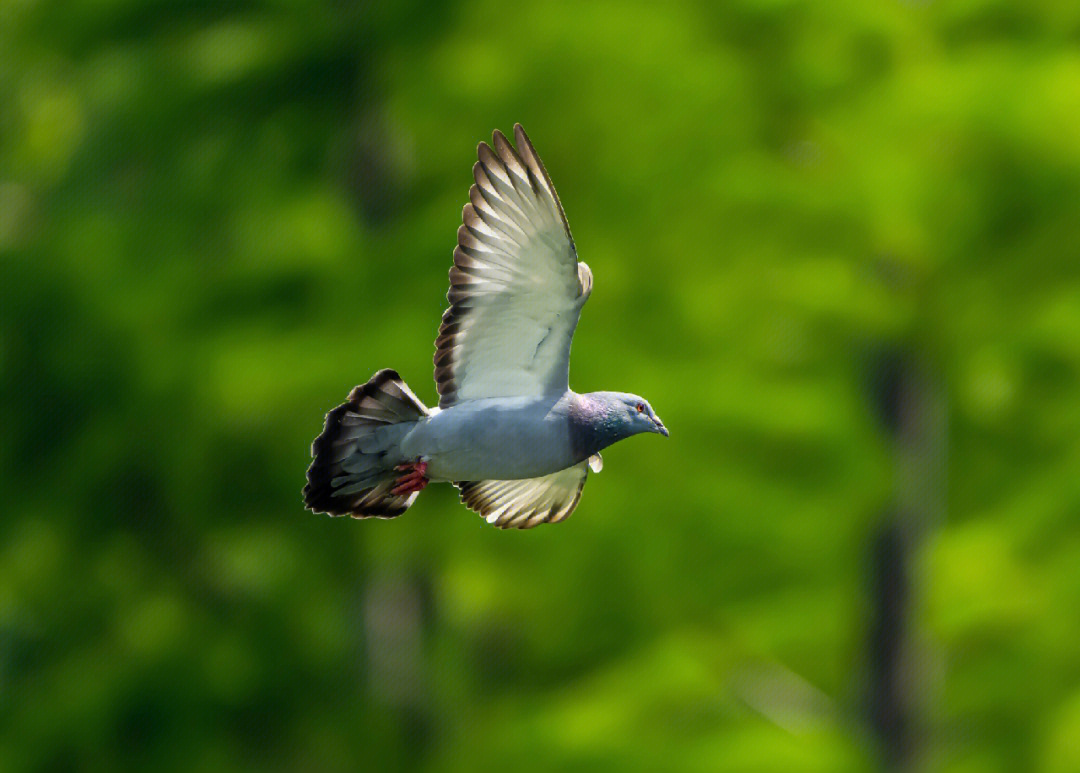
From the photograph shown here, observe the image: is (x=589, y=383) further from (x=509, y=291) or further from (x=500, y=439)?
(x=500, y=439)

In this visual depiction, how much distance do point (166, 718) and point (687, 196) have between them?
13.2 ft

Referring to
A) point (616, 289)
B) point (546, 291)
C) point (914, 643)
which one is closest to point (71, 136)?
point (616, 289)

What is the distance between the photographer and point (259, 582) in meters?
8.09

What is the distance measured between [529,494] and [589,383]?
376 centimetres

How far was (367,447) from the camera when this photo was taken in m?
2.63

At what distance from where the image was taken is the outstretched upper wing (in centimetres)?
259

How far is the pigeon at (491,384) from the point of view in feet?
8.27

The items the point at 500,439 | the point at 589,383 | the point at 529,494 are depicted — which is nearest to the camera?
the point at 500,439

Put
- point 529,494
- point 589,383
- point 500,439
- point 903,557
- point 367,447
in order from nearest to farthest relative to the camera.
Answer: point 500,439
point 367,447
point 529,494
point 589,383
point 903,557

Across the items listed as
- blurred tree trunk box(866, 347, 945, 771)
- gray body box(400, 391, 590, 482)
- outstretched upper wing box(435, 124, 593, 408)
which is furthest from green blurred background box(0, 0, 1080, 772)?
gray body box(400, 391, 590, 482)

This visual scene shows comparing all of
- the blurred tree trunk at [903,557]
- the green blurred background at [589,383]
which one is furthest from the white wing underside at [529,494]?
the blurred tree trunk at [903,557]

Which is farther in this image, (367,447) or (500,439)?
(367,447)

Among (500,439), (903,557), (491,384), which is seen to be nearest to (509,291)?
(491,384)

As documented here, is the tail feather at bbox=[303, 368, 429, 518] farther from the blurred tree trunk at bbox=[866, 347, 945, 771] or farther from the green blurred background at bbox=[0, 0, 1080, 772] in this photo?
the blurred tree trunk at bbox=[866, 347, 945, 771]
